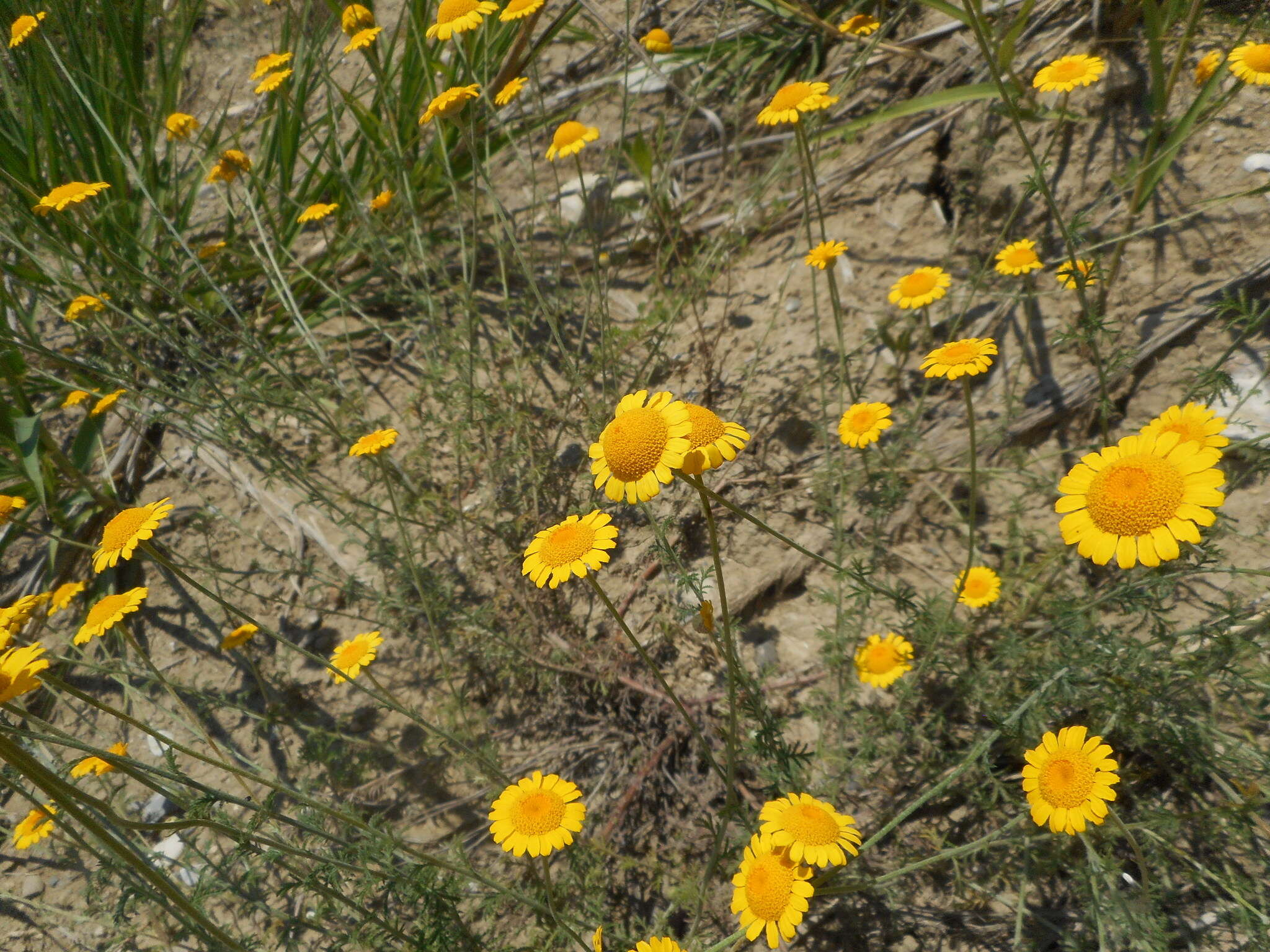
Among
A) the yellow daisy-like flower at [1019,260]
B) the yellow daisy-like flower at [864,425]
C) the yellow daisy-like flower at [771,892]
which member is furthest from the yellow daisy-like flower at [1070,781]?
the yellow daisy-like flower at [1019,260]

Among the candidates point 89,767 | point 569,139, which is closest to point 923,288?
point 569,139

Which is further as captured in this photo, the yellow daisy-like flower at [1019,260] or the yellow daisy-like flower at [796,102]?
the yellow daisy-like flower at [1019,260]

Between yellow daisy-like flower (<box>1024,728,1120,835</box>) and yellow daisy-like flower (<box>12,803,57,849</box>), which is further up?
yellow daisy-like flower (<box>1024,728,1120,835</box>)

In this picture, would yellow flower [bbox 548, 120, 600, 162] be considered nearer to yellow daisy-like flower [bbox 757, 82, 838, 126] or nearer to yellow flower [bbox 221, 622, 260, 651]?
yellow daisy-like flower [bbox 757, 82, 838, 126]

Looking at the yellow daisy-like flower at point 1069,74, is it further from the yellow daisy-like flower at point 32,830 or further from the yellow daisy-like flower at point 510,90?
the yellow daisy-like flower at point 32,830

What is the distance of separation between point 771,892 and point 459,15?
2.37m

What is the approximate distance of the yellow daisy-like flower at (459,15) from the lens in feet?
7.22

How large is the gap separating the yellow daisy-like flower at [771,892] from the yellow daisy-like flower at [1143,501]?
0.80 m

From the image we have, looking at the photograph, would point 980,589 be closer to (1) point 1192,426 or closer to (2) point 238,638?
(1) point 1192,426

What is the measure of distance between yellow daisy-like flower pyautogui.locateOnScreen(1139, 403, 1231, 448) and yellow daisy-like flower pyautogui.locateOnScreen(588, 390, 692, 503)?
0.77 meters

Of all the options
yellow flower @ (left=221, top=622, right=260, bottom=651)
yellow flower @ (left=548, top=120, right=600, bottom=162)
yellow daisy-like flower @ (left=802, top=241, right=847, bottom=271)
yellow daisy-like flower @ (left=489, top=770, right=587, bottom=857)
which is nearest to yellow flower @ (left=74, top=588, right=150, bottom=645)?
yellow flower @ (left=221, top=622, right=260, bottom=651)

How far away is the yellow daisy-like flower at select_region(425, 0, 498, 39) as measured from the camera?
2.20 meters

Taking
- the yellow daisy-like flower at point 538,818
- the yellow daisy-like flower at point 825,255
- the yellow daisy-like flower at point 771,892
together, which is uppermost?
the yellow daisy-like flower at point 825,255

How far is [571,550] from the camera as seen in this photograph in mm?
1447
